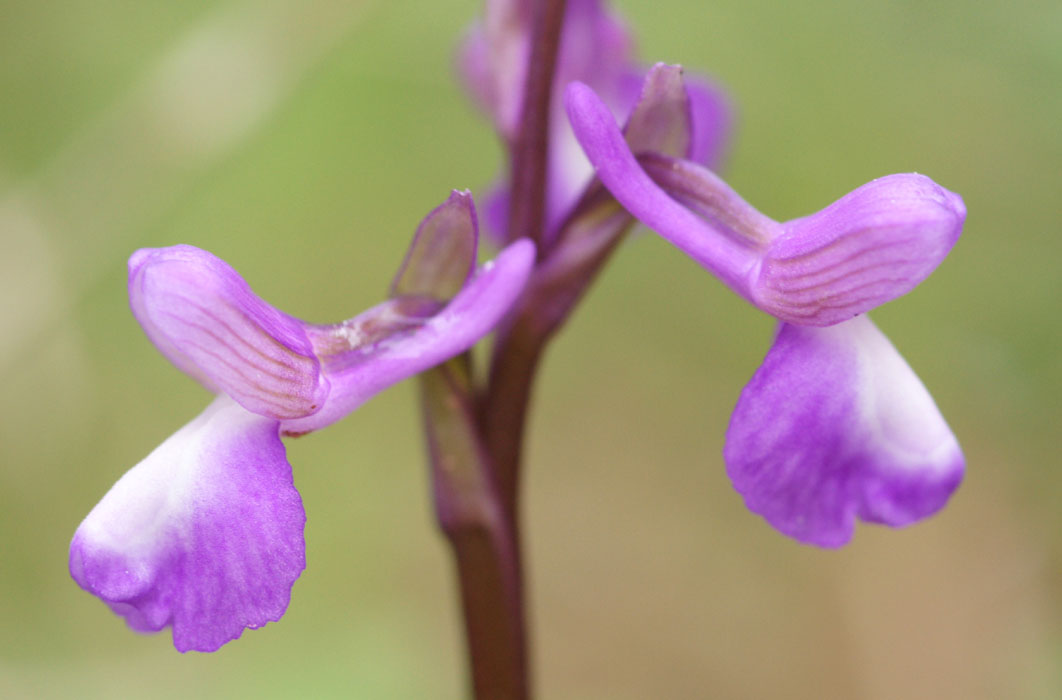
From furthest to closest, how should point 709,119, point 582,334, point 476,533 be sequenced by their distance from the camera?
point 582,334, point 709,119, point 476,533

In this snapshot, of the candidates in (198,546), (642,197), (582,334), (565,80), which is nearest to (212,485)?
(198,546)

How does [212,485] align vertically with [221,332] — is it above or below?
below

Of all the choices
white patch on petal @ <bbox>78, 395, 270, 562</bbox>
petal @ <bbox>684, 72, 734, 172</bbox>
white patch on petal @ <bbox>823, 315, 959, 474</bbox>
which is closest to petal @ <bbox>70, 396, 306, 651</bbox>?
white patch on petal @ <bbox>78, 395, 270, 562</bbox>

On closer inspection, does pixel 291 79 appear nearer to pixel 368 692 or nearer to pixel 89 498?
pixel 89 498

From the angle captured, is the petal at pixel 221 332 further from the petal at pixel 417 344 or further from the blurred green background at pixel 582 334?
the blurred green background at pixel 582 334

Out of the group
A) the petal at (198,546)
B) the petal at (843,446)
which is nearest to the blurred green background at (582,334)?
the petal at (198,546)

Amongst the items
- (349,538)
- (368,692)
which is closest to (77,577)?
(368,692)

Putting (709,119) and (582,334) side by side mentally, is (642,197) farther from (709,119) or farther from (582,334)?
(582,334)
